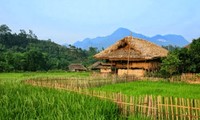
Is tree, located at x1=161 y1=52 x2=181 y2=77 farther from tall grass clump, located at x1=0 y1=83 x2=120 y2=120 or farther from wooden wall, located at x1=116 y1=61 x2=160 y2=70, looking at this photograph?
tall grass clump, located at x1=0 y1=83 x2=120 y2=120

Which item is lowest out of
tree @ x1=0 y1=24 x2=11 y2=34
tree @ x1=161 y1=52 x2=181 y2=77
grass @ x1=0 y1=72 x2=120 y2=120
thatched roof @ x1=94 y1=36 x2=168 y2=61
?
grass @ x1=0 y1=72 x2=120 y2=120

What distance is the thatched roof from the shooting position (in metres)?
24.6

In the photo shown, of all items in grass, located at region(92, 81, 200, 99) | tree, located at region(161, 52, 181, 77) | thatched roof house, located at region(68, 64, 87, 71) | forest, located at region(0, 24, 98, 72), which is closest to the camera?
grass, located at region(92, 81, 200, 99)

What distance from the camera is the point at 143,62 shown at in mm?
25625

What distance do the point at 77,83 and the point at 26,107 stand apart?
9011mm

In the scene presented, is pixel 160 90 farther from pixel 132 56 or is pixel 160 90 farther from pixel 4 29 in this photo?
pixel 4 29

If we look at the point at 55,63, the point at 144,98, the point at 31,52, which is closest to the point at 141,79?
the point at 144,98

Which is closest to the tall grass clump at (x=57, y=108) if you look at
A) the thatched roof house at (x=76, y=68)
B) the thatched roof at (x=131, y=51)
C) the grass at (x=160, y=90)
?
the grass at (x=160, y=90)

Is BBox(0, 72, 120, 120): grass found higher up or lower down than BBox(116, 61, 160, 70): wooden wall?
lower down

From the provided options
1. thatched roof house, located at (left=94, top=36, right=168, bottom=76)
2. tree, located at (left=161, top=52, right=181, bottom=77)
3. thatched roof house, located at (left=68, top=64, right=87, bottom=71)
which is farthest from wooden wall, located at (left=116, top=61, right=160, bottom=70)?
thatched roof house, located at (left=68, top=64, right=87, bottom=71)

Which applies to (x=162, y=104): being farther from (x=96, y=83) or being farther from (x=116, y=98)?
(x=96, y=83)

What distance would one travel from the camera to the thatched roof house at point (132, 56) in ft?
81.8

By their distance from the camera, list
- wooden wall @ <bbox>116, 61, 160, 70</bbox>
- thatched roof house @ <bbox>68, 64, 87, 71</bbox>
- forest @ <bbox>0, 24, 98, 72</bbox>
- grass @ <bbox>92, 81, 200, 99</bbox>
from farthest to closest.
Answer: thatched roof house @ <bbox>68, 64, 87, 71</bbox>, forest @ <bbox>0, 24, 98, 72</bbox>, wooden wall @ <bbox>116, 61, 160, 70</bbox>, grass @ <bbox>92, 81, 200, 99</bbox>

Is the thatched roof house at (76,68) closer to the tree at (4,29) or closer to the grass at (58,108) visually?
the tree at (4,29)
